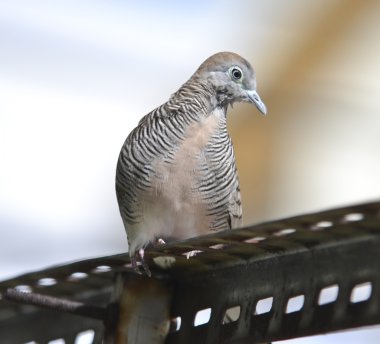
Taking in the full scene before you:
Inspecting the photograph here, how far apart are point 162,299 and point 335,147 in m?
7.12

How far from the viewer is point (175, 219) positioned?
151 inches

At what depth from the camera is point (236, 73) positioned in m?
4.02

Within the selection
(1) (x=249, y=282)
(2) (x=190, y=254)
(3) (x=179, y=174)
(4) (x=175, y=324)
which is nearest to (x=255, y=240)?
(1) (x=249, y=282)

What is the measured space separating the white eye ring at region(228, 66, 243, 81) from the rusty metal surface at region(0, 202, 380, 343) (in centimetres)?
157

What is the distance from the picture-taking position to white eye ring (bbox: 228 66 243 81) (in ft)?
13.2

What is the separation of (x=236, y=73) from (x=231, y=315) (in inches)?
72.3

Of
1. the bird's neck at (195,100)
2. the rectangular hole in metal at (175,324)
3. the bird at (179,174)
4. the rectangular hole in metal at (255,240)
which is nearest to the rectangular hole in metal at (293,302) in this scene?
the rectangular hole in metal at (255,240)

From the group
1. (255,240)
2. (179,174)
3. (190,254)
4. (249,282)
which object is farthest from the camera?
(179,174)

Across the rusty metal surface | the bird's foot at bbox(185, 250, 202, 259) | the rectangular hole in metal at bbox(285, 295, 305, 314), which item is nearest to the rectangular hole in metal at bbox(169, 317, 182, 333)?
the rusty metal surface

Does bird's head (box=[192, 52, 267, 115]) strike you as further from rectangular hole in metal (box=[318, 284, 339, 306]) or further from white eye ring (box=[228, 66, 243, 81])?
rectangular hole in metal (box=[318, 284, 339, 306])

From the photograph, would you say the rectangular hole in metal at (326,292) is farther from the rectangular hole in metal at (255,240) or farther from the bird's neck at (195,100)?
the bird's neck at (195,100)

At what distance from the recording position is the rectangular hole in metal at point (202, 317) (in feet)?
7.32

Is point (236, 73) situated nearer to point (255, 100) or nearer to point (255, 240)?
point (255, 100)

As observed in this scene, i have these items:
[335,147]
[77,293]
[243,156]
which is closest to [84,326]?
[77,293]
